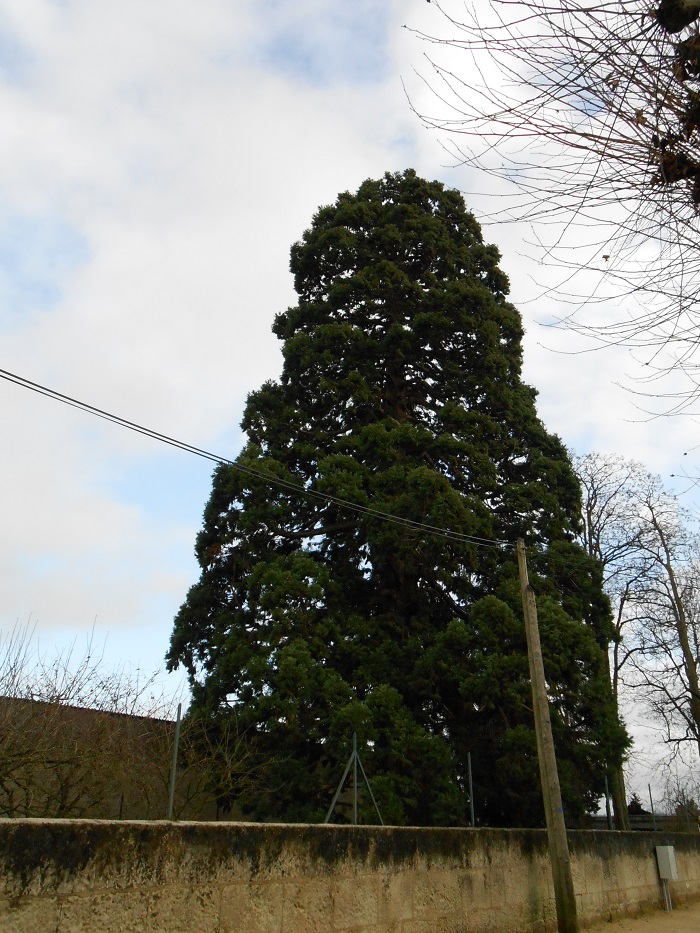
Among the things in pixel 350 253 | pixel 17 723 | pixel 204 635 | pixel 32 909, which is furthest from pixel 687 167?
pixel 350 253

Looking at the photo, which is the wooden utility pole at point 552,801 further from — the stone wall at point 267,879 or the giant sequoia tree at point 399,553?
the giant sequoia tree at point 399,553

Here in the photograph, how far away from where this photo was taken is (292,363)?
15.6 m

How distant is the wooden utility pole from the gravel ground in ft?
3.89

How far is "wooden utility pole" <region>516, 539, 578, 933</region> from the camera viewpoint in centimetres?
812

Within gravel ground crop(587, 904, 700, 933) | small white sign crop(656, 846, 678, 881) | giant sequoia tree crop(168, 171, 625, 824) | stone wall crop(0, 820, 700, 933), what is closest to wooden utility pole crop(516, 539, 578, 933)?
A: stone wall crop(0, 820, 700, 933)

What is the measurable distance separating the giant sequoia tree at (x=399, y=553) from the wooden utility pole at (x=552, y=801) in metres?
1.63

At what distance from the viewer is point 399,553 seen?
12.5 m

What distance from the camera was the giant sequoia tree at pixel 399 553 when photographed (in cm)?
1084

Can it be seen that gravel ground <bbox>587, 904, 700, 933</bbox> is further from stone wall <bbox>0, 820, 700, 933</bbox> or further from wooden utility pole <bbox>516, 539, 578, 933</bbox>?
stone wall <bbox>0, 820, 700, 933</bbox>

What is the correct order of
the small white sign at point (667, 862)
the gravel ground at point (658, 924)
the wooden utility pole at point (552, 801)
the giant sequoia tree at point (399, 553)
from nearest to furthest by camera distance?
the wooden utility pole at point (552, 801)
the gravel ground at point (658, 924)
the giant sequoia tree at point (399, 553)
the small white sign at point (667, 862)

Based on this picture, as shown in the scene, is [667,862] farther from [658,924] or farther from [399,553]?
[399,553]

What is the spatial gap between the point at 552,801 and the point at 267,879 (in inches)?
189

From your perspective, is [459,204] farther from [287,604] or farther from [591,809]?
[591,809]

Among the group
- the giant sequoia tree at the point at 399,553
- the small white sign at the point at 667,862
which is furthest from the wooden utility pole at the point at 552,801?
the small white sign at the point at 667,862
